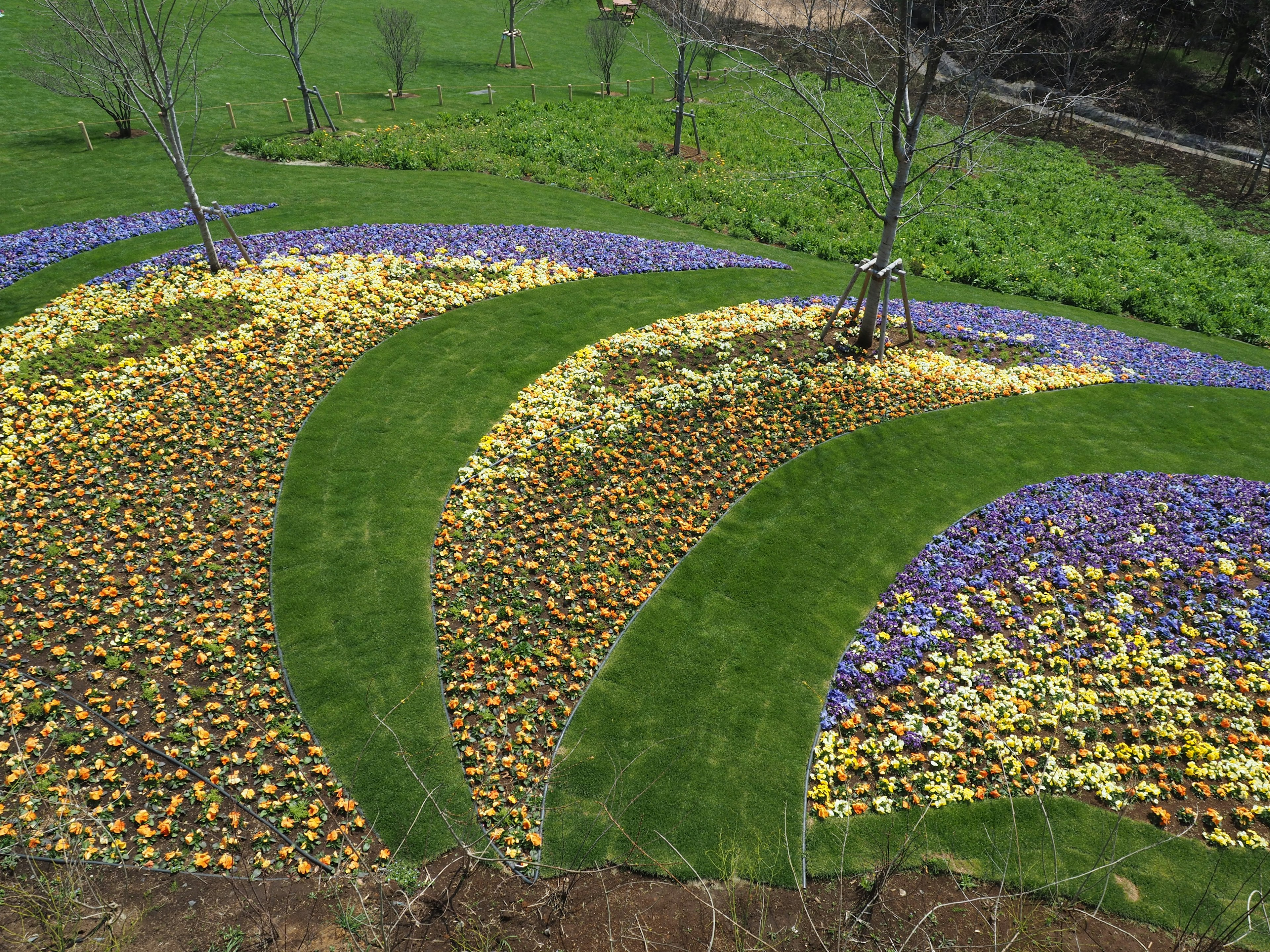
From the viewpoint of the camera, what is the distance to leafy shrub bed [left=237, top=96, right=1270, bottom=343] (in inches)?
932

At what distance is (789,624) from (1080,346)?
43.9 feet

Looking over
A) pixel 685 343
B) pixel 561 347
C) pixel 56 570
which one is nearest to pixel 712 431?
pixel 685 343

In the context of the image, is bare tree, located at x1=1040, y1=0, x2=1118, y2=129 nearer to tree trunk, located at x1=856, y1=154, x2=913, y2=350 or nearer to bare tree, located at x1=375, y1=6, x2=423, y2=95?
tree trunk, located at x1=856, y1=154, x2=913, y2=350

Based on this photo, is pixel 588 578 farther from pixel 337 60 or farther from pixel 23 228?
pixel 337 60

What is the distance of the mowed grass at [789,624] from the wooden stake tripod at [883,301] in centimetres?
234

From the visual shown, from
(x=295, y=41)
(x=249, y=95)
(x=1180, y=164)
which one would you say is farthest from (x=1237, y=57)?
(x=249, y=95)

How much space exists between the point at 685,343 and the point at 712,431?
10.5 feet

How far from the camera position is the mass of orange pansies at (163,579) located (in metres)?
7.97

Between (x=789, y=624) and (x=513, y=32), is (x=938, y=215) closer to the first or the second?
(x=789, y=624)

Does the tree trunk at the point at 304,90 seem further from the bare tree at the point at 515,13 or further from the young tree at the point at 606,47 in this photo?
the young tree at the point at 606,47

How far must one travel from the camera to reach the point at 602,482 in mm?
13125

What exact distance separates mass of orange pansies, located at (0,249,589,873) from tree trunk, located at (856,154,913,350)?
387 inches

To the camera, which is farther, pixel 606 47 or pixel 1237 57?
pixel 1237 57

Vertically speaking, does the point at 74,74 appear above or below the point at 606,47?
below
